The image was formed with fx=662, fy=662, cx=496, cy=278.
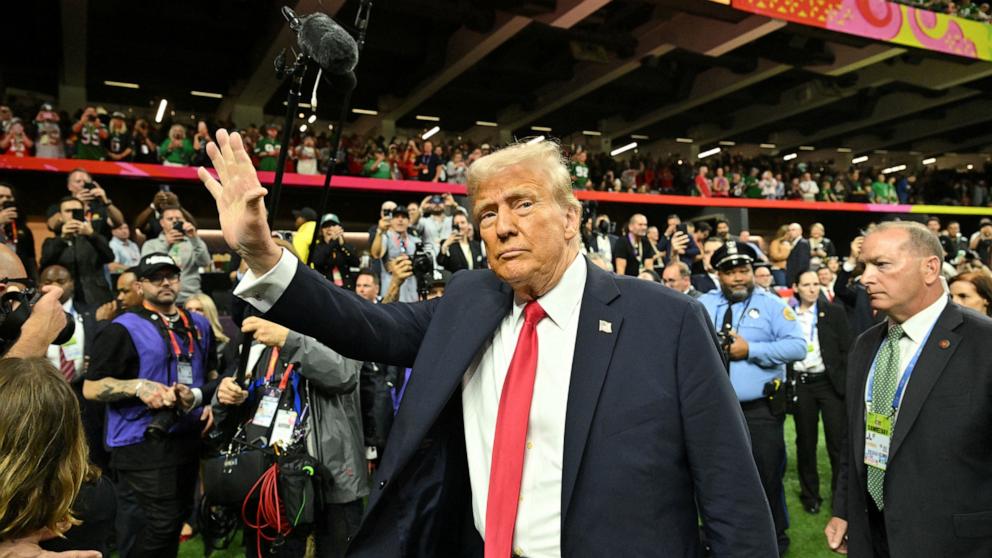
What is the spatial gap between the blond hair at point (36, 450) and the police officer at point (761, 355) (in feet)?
10.2

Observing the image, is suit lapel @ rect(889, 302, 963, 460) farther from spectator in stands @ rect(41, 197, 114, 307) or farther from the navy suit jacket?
spectator in stands @ rect(41, 197, 114, 307)

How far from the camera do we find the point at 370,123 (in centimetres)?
2011

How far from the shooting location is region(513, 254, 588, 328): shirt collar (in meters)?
1.52

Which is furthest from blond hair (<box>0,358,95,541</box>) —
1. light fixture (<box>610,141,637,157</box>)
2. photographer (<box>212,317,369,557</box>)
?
light fixture (<box>610,141,637,157</box>)

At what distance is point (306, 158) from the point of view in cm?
1103

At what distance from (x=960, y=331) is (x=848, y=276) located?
4124 mm

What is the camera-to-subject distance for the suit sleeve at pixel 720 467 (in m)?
1.34

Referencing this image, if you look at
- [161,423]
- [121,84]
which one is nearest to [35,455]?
[161,423]

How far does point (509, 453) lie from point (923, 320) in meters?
1.66

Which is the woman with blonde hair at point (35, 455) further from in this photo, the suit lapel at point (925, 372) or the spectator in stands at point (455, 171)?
the spectator in stands at point (455, 171)

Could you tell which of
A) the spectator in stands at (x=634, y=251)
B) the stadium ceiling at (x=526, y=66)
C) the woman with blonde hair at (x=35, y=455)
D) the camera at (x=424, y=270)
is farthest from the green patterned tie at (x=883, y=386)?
the stadium ceiling at (x=526, y=66)

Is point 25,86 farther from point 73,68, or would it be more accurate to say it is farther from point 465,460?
point 465,460

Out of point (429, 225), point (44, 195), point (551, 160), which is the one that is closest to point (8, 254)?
point (551, 160)

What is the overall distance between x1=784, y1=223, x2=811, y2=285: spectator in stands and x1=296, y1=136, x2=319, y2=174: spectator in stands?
7.41 meters
